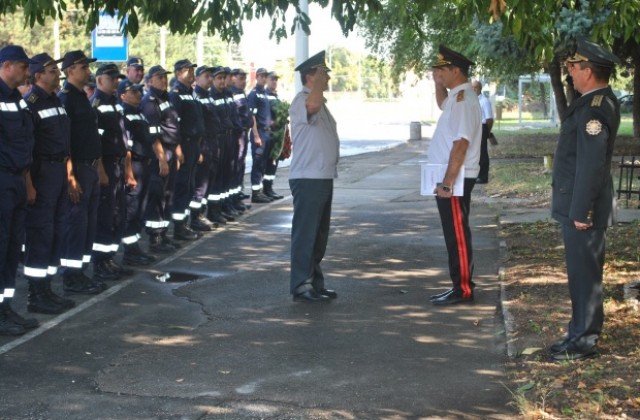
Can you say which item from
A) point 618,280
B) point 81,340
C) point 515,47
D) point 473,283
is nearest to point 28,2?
point 81,340

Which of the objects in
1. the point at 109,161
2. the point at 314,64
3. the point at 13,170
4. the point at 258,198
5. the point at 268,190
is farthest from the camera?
the point at 268,190

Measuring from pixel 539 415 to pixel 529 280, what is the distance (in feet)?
12.9

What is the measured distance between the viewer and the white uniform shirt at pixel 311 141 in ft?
30.8

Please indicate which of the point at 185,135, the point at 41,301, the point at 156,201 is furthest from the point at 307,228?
the point at 185,135

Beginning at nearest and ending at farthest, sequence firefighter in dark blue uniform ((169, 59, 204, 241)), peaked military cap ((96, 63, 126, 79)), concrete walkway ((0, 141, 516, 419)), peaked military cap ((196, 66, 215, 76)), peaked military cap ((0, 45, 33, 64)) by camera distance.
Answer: concrete walkway ((0, 141, 516, 419)) → peaked military cap ((0, 45, 33, 64)) → peaked military cap ((96, 63, 126, 79)) → firefighter in dark blue uniform ((169, 59, 204, 241)) → peaked military cap ((196, 66, 215, 76))

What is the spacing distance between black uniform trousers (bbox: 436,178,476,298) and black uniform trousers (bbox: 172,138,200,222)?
4.49m

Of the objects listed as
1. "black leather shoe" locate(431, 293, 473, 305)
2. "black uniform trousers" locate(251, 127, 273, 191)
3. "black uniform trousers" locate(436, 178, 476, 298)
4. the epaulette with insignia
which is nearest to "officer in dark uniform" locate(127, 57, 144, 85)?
"black uniform trousers" locate(436, 178, 476, 298)

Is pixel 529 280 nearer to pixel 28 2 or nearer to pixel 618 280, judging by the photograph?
pixel 618 280

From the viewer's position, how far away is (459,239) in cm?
923

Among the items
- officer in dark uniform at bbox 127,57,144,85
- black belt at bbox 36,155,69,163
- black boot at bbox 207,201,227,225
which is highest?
officer in dark uniform at bbox 127,57,144,85

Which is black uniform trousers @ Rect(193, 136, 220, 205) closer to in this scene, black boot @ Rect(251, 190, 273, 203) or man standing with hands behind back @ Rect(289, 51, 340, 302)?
black boot @ Rect(251, 190, 273, 203)

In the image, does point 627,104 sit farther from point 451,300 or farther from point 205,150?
point 451,300

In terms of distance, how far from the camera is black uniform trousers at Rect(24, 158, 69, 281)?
8.89 meters

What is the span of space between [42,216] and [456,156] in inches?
137
